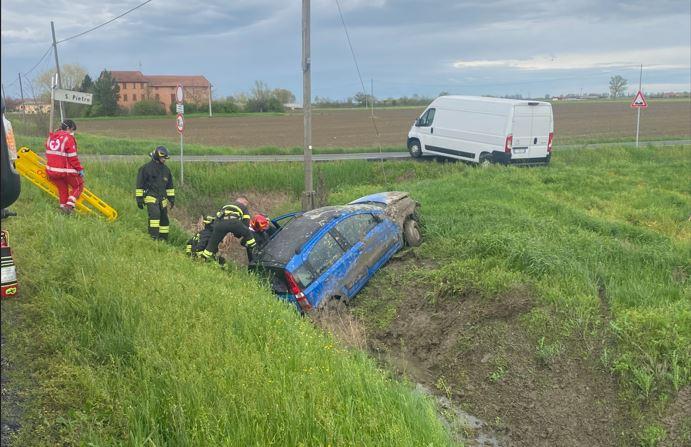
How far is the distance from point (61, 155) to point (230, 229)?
3776 millimetres

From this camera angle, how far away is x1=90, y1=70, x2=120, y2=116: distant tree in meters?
62.7

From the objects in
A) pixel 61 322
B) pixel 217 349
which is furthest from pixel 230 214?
pixel 217 349

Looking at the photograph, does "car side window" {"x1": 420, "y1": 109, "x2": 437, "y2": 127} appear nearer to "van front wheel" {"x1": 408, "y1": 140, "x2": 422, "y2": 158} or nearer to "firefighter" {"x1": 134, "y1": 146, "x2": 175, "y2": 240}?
"van front wheel" {"x1": 408, "y1": 140, "x2": 422, "y2": 158}

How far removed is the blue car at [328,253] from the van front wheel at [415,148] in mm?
12077

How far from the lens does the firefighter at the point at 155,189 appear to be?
32.7 feet

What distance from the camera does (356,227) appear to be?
905 cm

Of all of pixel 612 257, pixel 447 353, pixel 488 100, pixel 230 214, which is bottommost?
pixel 447 353

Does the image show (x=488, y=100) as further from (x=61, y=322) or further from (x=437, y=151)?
(x=61, y=322)

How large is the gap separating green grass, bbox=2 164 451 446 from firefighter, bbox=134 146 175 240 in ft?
10.3

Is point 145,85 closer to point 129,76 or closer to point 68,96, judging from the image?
point 129,76

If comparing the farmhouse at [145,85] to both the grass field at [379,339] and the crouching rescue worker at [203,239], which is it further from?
the grass field at [379,339]

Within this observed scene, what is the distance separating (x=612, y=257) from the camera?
360 inches

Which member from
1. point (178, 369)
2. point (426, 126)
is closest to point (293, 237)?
point (178, 369)

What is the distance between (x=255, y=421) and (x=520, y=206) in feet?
35.4
